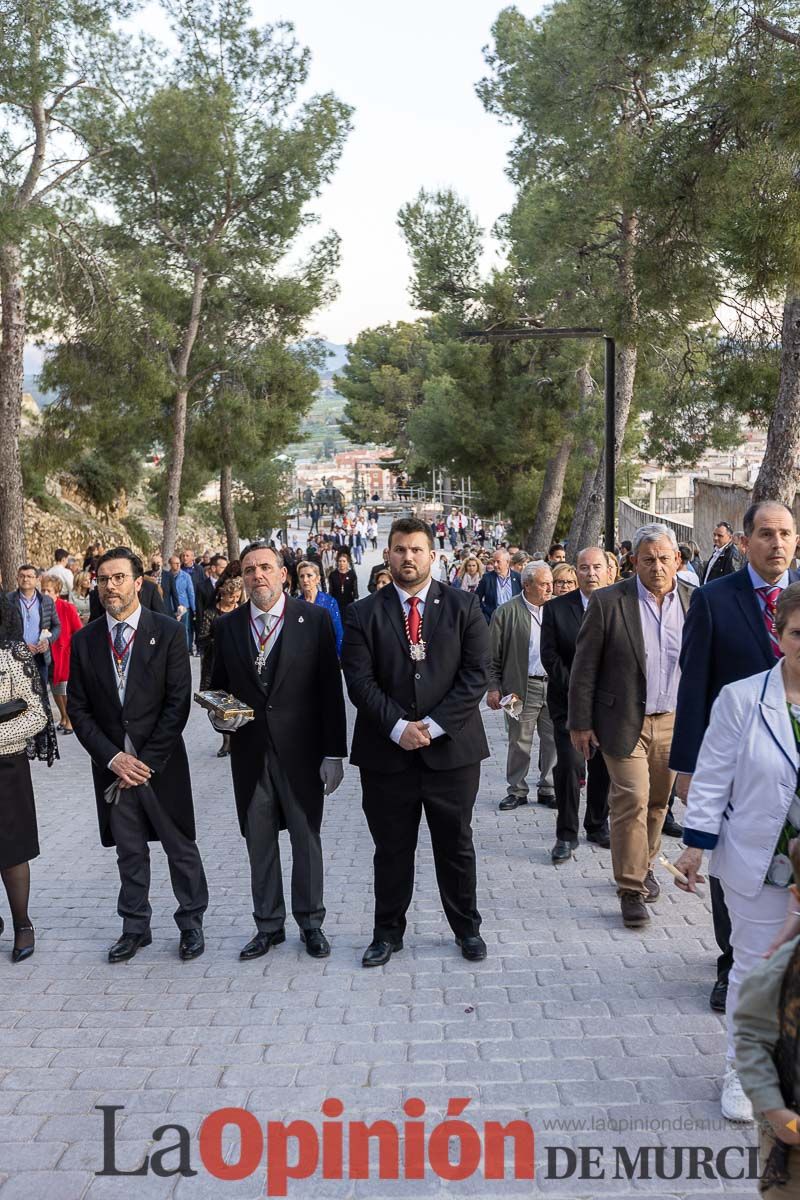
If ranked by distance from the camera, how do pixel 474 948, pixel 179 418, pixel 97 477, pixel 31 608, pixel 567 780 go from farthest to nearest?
pixel 97 477 < pixel 179 418 < pixel 31 608 < pixel 567 780 < pixel 474 948

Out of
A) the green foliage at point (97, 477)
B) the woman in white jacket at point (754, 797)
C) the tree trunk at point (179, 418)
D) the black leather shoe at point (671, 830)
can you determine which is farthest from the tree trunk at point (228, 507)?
the woman in white jacket at point (754, 797)

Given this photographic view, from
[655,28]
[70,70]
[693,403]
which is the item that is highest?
[70,70]

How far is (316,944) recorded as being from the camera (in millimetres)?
5309

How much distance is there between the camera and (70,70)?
17.5 m

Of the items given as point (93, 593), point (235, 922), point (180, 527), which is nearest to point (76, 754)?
point (93, 593)

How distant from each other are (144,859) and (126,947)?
0.41 m

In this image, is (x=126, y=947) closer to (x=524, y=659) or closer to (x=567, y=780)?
(x=567, y=780)

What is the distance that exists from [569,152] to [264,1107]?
18701mm

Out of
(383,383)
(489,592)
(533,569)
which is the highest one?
(383,383)

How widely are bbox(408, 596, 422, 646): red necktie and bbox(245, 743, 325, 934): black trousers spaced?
86 centimetres

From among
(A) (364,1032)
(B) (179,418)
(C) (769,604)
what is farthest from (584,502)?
(A) (364,1032)

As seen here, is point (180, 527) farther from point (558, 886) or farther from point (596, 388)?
point (558, 886)

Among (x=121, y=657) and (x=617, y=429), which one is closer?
(x=121, y=657)

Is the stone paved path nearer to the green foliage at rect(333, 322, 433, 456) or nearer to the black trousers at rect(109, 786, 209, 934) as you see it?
the black trousers at rect(109, 786, 209, 934)
